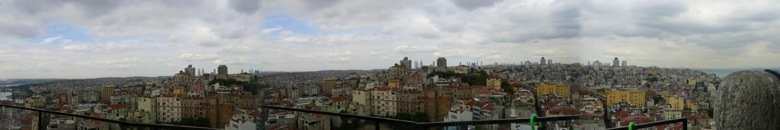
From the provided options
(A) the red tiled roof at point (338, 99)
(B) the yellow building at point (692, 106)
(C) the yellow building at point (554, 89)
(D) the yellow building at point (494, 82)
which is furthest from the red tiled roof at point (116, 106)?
(B) the yellow building at point (692, 106)

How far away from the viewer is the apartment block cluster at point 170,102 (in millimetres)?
5582

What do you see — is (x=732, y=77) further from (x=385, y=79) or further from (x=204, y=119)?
(x=385, y=79)

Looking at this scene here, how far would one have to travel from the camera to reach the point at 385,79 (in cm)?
765

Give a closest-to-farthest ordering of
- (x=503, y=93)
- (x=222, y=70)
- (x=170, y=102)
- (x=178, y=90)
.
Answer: (x=170, y=102), (x=178, y=90), (x=222, y=70), (x=503, y=93)

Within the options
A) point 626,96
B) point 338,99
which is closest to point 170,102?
point 338,99

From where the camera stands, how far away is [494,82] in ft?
30.3

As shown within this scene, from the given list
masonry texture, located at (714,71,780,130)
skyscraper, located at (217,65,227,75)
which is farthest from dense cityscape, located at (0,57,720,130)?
masonry texture, located at (714,71,780,130)

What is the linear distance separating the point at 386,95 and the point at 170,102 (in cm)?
281

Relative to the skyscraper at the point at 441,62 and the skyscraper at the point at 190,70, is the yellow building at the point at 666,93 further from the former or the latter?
the skyscraper at the point at 190,70

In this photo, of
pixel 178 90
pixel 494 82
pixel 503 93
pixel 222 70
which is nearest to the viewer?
pixel 178 90

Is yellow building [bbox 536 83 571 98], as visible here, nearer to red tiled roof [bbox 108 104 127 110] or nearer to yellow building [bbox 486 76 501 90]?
yellow building [bbox 486 76 501 90]

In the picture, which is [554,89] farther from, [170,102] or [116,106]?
[116,106]

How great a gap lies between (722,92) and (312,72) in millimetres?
6103

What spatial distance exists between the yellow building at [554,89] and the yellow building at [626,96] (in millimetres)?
614
